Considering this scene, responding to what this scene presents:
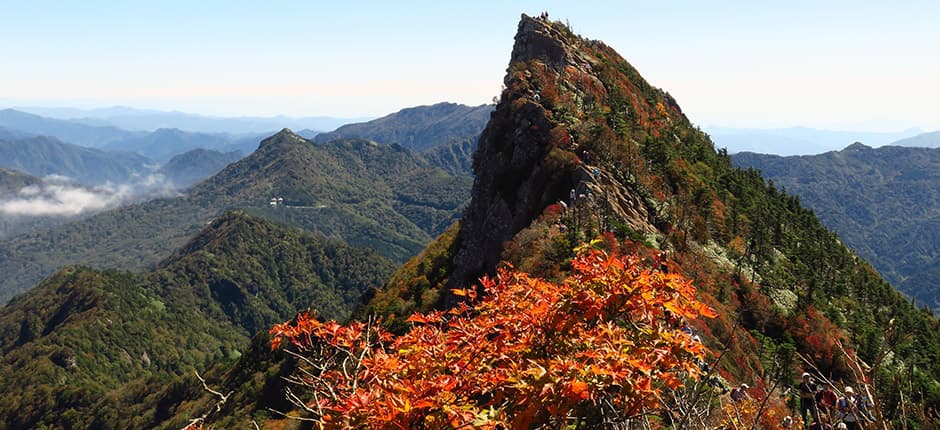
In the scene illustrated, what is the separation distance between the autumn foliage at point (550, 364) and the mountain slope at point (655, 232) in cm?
1261

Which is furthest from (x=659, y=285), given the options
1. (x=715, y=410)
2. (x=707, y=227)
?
(x=707, y=227)

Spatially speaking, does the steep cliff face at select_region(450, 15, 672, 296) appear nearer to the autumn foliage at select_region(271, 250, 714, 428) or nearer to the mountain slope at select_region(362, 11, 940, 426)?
the mountain slope at select_region(362, 11, 940, 426)

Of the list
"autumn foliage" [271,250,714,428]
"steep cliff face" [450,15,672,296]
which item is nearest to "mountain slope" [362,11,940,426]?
"steep cliff face" [450,15,672,296]

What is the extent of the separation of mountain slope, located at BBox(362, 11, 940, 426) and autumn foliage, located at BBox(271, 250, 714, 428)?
12605mm

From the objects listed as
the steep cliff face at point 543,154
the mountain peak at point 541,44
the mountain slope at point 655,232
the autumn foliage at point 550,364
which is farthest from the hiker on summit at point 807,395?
the mountain peak at point 541,44

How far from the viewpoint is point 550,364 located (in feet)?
20.3

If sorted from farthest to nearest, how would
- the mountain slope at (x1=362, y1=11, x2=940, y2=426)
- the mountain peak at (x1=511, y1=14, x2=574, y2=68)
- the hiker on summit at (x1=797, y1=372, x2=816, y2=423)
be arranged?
the mountain peak at (x1=511, y1=14, x2=574, y2=68) → the mountain slope at (x1=362, y1=11, x2=940, y2=426) → the hiker on summit at (x1=797, y1=372, x2=816, y2=423)

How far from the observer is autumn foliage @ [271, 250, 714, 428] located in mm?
6145

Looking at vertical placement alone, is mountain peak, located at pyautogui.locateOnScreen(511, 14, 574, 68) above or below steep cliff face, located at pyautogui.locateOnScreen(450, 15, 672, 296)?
above

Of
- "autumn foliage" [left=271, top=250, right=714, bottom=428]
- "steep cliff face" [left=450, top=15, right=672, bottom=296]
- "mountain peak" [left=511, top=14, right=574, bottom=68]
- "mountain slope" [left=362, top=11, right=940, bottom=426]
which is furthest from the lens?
"mountain peak" [left=511, top=14, right=574, bottom=68]

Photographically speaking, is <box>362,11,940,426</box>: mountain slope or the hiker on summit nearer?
the hiker on summit

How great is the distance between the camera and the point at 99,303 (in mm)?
183375

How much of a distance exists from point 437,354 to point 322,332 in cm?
323

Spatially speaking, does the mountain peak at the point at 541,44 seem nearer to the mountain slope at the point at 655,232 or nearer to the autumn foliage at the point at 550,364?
the mountain slope at the point at 655,232
